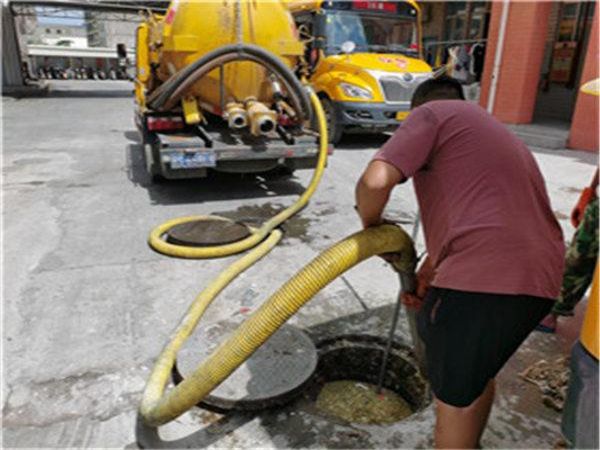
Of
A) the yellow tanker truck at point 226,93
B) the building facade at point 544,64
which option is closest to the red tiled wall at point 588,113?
the building facade at point 544,64

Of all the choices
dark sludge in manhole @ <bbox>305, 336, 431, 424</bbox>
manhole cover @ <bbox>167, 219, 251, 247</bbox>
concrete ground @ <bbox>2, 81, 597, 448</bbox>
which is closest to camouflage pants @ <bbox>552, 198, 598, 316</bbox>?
concrete ground @ <bbox>2, 81, 597, 448</bbox>

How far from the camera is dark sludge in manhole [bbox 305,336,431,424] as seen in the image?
283 centimetres

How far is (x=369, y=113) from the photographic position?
28.7 feet

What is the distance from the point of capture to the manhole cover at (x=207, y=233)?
439 cm

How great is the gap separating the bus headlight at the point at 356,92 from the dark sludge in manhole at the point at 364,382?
21.1ft

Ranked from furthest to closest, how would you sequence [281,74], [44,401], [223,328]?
[281,74]
[223,328]
[44,401]

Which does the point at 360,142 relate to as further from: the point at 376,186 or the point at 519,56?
the point at 376,186

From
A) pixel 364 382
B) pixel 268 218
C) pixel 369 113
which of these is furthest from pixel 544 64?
pixel 364 382

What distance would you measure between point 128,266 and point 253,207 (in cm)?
196

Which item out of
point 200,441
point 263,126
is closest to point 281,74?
point 263,126

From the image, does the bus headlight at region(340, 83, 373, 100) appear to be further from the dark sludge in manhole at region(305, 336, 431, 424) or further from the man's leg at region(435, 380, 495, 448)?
the man's leg at region(435, 380, 495, 448)

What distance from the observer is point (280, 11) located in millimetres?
5848

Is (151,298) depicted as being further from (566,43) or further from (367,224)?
(566,43)

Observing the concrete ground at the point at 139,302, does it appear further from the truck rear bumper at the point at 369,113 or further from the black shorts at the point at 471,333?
the truck rear bumper at the point at 369,113
